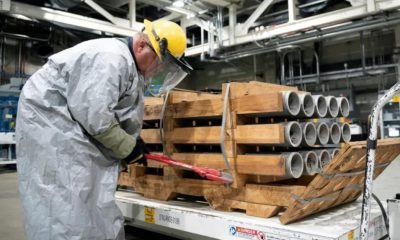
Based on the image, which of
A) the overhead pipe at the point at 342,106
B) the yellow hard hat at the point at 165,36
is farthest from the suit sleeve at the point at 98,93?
the overhead pipe at the point at 342,106

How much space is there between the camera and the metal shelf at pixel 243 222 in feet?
6.47

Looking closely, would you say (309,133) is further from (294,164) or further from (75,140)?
(75,140)

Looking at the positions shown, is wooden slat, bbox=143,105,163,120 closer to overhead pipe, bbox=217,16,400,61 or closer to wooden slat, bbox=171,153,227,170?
wooden slat, bbox=171,153,227,170

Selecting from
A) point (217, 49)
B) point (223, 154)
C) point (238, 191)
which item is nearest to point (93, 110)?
point (223, 154)

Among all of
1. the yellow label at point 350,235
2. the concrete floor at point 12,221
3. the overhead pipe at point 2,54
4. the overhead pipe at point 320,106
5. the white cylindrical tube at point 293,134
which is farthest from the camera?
the overhead pipe at point 2,54

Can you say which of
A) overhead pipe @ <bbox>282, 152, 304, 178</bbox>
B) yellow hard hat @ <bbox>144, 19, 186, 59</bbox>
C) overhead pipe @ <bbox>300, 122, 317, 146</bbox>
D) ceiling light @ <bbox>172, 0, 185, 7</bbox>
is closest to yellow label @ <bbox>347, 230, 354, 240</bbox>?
overhead pipe @ <bbox>282, 152, 304, 178</bbox>

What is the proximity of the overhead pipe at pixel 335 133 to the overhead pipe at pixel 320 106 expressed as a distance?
121mm

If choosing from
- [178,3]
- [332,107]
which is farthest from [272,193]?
[178,3]

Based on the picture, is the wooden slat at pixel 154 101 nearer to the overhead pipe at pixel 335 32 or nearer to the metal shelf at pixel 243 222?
the metal shelf at pixel 243 222

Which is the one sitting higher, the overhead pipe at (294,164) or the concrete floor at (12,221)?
the overhead pipe at (294,164)

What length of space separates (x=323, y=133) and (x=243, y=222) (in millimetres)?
763

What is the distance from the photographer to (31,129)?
214 centimetres

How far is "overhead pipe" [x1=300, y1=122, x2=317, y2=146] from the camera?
7.11ft

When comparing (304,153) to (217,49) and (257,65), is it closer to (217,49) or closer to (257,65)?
(217,49)
